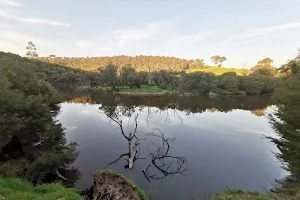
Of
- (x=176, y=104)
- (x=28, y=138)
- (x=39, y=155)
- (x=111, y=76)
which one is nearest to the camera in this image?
(x=39, y=155)

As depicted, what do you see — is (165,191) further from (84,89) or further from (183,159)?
(84,89)

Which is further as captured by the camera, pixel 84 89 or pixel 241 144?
pixel 84 89

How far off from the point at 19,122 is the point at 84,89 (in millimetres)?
87102

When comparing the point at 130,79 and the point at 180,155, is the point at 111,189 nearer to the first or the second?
the point at 180,155

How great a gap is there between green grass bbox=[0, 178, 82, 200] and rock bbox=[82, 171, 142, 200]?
107 cm

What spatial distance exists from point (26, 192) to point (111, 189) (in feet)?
12.3

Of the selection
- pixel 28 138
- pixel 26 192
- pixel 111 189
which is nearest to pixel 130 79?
pixel 28 138

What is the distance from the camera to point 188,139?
103 ft

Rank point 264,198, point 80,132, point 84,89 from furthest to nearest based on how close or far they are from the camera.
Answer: point 84,89 < point 80,132 < point 264,198

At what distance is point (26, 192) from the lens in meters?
10.8

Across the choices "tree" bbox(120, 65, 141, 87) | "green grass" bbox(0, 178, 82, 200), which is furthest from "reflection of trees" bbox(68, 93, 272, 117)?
"green grass" bbox(0, 178, 82, 200)

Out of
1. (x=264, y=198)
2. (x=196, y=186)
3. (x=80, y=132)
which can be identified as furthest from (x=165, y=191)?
(x=80, y=132)

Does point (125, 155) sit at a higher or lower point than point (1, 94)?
lower

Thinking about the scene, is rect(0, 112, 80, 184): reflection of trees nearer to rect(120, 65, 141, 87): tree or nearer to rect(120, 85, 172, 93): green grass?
rect(120, 85, 172, 93): green grass
